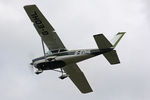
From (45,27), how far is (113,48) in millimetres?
5216

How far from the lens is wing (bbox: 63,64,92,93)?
52.5 meters

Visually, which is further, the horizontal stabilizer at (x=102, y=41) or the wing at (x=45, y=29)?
the wing at (x=45, y=29)

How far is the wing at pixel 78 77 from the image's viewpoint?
5247 centimetres

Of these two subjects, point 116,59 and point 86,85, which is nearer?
point 116,59

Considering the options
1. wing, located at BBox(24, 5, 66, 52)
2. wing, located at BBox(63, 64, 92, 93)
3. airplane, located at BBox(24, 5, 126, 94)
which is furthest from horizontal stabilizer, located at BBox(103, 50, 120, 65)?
wing, located at BBox(63, 64, 92, 93)

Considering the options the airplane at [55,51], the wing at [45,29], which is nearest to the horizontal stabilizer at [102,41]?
the airplane at [55,51]

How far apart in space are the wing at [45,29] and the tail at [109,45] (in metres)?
3.63

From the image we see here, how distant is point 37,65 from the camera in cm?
4978

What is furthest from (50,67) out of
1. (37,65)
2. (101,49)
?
(101,49)

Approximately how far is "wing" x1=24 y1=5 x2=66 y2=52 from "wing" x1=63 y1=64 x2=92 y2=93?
112 inches

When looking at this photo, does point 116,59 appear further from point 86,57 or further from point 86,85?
point 86,85

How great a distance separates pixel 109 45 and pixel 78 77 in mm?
6986

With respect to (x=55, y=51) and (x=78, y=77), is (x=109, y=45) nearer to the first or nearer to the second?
(x=55, y=51)

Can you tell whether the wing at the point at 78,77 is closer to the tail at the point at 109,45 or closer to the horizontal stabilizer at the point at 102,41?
the tail at the point at 109,45
